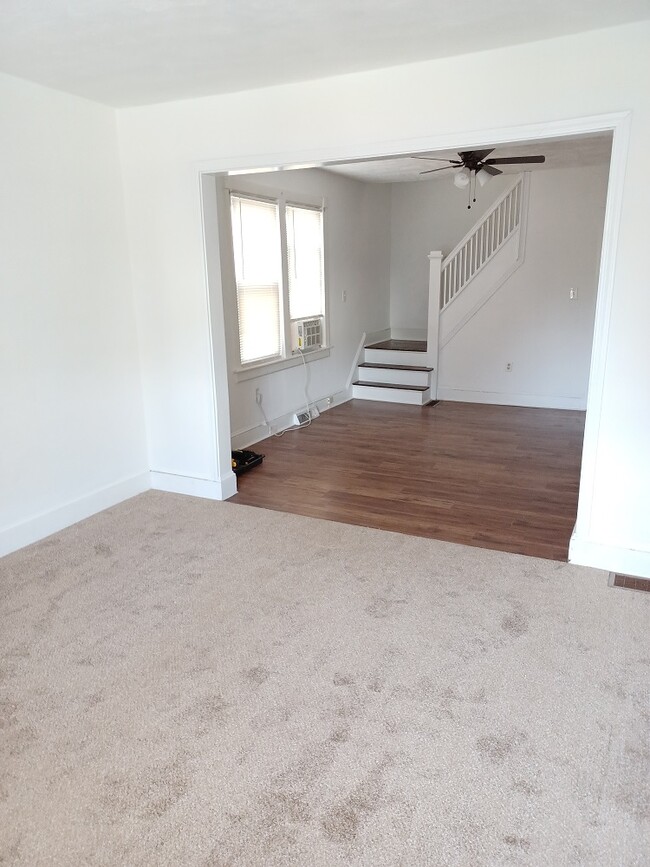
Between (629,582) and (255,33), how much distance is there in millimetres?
3077

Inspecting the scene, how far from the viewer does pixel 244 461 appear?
484 centimetres

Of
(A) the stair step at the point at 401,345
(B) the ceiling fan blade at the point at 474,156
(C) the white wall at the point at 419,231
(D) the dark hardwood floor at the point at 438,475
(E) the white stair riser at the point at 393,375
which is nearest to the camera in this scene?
(D) the dark hardwood floor at the point at 438,475

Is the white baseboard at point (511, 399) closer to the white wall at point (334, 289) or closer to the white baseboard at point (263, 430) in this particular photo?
the white wall at point (334, 289)

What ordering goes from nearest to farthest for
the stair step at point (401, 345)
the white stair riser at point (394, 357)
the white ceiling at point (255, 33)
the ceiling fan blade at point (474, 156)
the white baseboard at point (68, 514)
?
1. the white ceiling at point (255, 33)
2. the white baseboard at point (68, 514)
3. the ceiling fan blade at point (474, 156)
4. the white stair riser at point (394, 357)
5. the stair step at point (401, 345)

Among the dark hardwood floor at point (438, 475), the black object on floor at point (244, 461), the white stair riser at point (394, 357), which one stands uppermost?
the white stair riser at point (394, 357)

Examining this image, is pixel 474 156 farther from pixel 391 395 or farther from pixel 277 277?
pixel 391 395

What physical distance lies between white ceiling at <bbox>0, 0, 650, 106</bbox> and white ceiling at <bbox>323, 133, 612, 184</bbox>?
A: 207cm

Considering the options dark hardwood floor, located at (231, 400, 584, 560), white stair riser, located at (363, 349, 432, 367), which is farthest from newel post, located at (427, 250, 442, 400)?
dark hardwood floor, located at (231, 400, 584, 560)

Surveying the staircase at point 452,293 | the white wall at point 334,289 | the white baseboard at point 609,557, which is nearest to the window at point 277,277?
the white wall at point 334,289

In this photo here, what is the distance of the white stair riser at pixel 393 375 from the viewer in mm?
7242

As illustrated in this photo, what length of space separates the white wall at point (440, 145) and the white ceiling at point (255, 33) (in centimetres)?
12

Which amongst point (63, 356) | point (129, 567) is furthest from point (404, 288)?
point (129, 567)

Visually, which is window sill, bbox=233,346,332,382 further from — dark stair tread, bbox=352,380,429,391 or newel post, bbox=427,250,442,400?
newel post, bbox=427,250,442,400

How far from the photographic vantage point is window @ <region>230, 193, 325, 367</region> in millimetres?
5207
